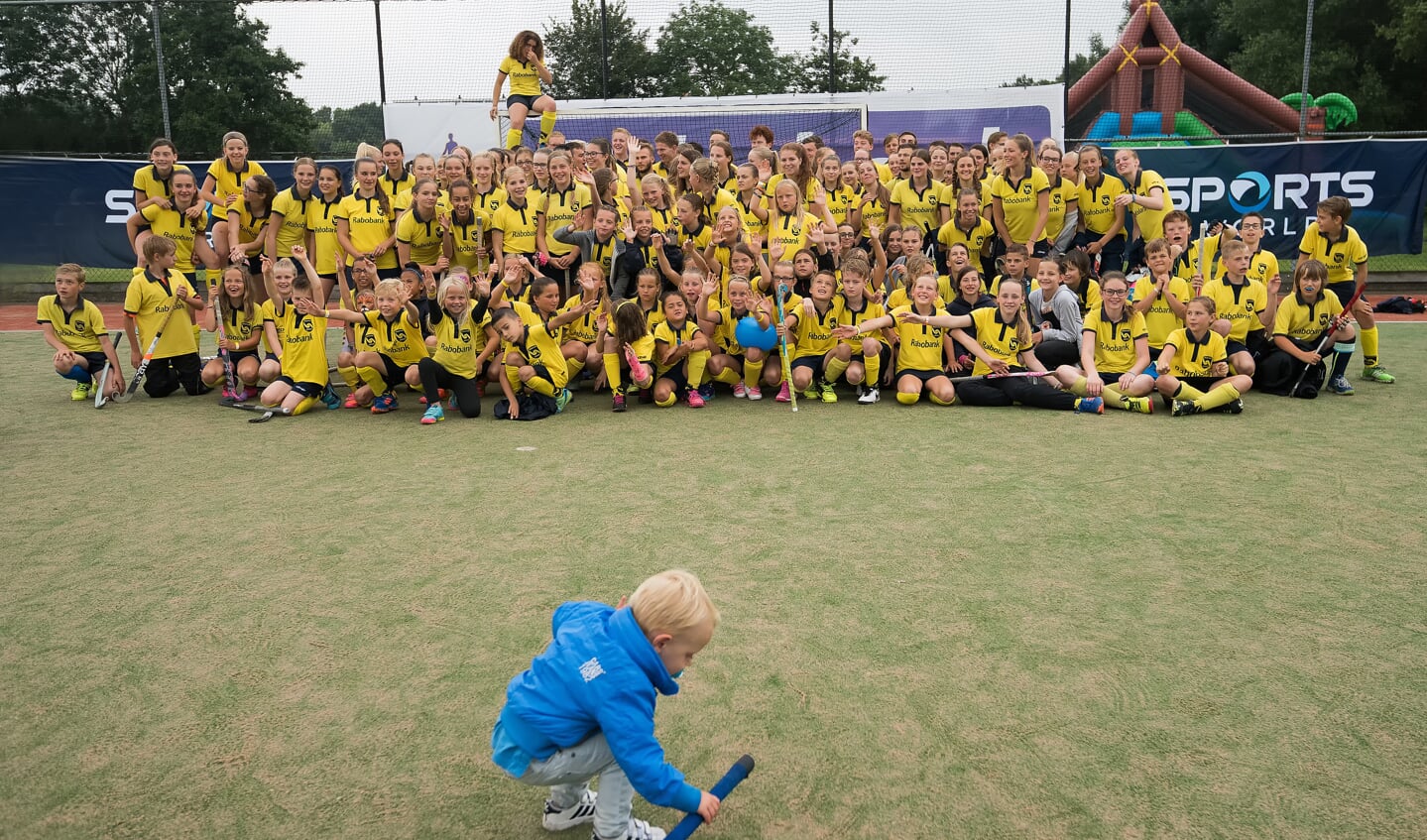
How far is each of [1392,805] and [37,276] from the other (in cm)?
1519

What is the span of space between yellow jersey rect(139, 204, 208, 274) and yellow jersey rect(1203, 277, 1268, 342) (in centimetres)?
809

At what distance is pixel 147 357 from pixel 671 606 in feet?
23.2

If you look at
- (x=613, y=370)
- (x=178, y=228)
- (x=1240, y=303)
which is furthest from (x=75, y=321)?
(x=1240, y=303)

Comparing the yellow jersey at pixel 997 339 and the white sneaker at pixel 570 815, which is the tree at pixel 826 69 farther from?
the white sneaker at pixel 570 815

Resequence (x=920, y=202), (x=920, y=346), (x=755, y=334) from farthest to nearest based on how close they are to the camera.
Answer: (x=920, y=202)
(x=755, y=334)
(x=920, y=346)

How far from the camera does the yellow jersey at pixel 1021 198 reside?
8.35 meters

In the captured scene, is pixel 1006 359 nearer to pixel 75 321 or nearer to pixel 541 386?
pixel 541 386

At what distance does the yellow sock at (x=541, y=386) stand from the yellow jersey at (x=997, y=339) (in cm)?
310

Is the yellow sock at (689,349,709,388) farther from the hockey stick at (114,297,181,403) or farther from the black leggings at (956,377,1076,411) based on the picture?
the hockey stick at (114,297,181,403)

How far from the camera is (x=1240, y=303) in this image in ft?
24.9

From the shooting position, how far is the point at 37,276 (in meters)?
13.1

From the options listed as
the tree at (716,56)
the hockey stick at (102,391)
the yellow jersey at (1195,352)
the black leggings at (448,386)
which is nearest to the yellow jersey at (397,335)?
the black leggings at (448,386)

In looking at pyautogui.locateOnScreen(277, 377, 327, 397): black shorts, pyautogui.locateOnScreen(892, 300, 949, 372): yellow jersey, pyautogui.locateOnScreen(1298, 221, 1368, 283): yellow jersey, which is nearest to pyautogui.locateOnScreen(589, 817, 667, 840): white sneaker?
pyautogui.locateOnScreen(892, 300, 949, 372): yellow jersey

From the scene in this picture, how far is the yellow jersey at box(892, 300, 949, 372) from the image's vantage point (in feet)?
24.3
